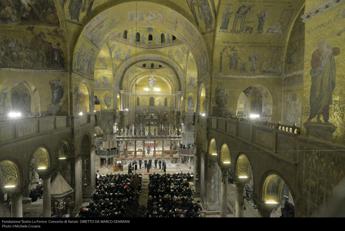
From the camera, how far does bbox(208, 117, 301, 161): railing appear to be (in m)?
7.24

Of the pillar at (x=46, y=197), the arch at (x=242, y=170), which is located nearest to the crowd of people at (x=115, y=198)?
the pillar at (x=46, y=197)

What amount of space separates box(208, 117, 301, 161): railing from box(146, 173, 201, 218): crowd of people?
16.4 ft

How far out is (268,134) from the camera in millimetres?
8578

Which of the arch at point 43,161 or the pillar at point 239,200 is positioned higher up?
the arch at point 43,161

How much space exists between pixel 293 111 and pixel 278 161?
9.01 meters

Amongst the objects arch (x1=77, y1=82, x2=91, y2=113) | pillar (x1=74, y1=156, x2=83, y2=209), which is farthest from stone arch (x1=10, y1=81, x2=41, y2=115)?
pillar (x1=74, y1=156, x2=83, y2=209)

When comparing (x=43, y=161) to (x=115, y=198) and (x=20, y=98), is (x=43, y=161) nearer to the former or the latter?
(x=115, y=198)

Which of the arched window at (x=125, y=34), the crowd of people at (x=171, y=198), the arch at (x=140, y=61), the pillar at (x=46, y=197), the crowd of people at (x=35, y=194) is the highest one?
the arched window at (x=125, y=34)

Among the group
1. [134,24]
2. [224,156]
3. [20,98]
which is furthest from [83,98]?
[224,156]

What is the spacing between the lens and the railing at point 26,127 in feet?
30.0

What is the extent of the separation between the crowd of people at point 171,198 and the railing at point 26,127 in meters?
6.91

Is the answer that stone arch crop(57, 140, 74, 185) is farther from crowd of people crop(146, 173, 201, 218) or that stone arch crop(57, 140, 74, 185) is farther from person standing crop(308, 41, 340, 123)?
person standing crop(308, 41, 340, 123)

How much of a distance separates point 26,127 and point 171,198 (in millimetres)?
9861

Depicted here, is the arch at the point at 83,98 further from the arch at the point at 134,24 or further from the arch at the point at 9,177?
the arch at the point at 9,177
